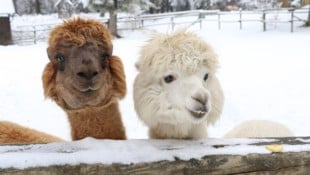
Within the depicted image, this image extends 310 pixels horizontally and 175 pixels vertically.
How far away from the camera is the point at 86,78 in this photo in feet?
9.73

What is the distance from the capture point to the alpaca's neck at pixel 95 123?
3.29 m

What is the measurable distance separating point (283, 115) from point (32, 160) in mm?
7816

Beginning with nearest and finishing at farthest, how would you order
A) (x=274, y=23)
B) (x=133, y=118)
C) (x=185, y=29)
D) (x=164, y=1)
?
(x=185, y=29) → (x=133, y=118) → (x=274, y=23) → (x=164, y=1)

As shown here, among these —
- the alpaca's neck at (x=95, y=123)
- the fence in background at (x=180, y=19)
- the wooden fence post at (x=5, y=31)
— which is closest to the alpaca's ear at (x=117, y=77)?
the alpaca's neck at (x=95, y=123)

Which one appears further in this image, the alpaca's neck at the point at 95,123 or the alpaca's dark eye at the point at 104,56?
Result: the alpaca's neck at the point at 95,123

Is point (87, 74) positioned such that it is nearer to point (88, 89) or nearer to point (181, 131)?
point (88, 89)

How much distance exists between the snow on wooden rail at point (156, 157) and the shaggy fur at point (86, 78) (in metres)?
0.60

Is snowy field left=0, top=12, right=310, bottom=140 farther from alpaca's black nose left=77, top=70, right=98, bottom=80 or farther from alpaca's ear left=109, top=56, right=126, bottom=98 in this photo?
alpaca's black nose left=77, top=70, right=98, bottom=80

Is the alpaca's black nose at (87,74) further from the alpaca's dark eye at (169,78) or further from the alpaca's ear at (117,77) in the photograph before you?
the alpaca's dark eye at (169,78)

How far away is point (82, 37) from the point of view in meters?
3.11

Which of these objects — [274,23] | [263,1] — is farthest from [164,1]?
[274,23]

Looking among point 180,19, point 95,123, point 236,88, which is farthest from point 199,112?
point 180,19

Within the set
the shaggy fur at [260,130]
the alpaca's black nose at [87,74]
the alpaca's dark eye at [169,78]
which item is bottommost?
the shaggy fur at [260,130]

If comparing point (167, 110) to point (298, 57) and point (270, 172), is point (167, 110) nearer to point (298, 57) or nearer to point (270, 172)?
point (270, 172)
